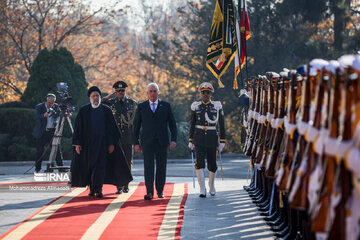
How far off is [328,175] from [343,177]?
1.12 ft

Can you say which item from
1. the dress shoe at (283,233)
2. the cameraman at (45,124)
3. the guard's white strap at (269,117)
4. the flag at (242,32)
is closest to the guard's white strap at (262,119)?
the guard's white strap at (269,117)

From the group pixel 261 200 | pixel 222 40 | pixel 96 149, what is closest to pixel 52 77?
pixel 222 40

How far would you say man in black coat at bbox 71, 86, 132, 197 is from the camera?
14023mm

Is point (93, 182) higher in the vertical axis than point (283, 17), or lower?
lower

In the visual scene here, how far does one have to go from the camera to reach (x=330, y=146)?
580cm

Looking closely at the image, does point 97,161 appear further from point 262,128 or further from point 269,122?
point 269,122

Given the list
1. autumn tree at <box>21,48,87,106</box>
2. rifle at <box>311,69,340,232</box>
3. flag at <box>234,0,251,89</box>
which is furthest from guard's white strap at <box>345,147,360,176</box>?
autumn tree at <box>21,48,87,106</box>

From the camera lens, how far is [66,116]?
18.6 metres

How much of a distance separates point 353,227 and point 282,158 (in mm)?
2536

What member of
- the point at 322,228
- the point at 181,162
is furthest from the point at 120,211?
the point at 181,162

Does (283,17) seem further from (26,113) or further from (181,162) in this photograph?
(26,113)

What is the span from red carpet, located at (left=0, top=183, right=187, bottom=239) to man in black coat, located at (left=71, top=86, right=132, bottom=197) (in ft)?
1.08

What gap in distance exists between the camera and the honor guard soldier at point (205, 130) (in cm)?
1380

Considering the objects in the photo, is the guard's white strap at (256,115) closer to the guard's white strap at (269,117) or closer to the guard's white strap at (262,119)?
the guard's white strap at (262,119)
